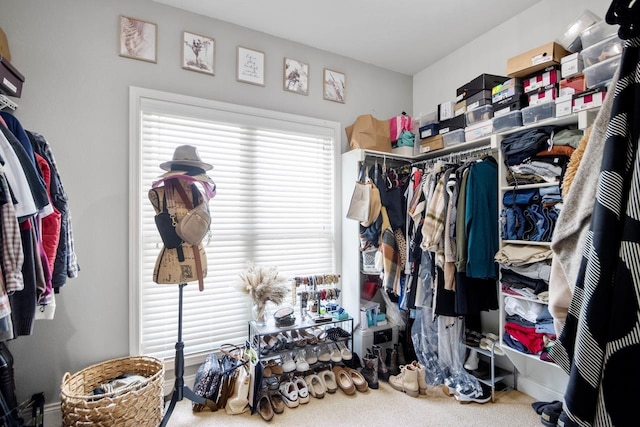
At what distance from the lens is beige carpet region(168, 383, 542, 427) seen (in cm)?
193

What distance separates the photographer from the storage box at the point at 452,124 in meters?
2.47

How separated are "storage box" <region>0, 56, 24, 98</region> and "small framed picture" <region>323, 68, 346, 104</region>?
2.09 m

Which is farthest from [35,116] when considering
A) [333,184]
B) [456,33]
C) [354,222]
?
[456,33]

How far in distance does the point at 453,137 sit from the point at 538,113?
2.12 ft

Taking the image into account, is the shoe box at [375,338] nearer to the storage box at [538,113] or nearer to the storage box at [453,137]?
the storage box at [453,137]

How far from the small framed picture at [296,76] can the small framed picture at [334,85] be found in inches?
7.7

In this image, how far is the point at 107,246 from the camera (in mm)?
2033

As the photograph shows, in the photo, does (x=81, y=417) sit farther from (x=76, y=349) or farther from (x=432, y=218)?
(x=432, y=218)

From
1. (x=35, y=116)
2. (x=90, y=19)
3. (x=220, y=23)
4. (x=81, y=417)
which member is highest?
(x=220, y=23)

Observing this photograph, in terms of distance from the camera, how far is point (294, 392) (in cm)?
216

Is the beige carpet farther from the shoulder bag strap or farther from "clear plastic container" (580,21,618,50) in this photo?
"clear plastic container" (580,21,618,50)

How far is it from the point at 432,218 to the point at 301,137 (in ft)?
4.38

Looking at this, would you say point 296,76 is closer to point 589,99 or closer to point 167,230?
point 167,230

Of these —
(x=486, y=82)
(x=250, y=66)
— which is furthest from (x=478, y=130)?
(x=250, y=66)
